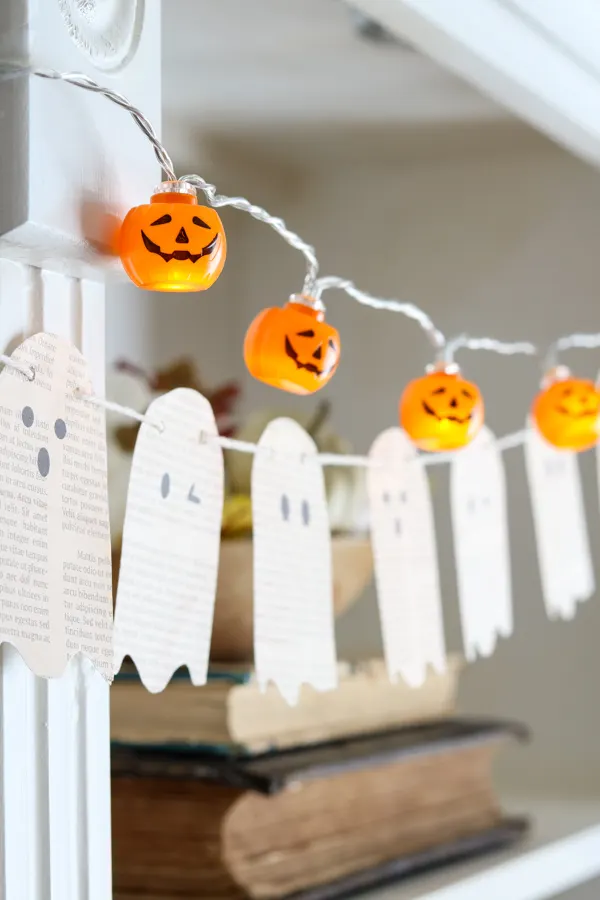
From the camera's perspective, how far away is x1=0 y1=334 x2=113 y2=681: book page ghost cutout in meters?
0.33

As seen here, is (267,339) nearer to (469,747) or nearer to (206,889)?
(206,889)

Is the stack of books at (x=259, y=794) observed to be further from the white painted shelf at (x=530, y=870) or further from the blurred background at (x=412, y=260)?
the blurred background at (x=412, y=260)

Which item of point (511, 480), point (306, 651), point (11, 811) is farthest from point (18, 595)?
point (511, 480)

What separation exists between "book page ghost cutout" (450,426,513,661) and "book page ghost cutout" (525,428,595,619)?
5 centimetres

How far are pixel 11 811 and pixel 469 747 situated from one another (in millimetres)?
500

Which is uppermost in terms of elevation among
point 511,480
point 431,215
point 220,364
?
point 431,215

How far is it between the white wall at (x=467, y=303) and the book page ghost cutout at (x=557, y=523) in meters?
0.21

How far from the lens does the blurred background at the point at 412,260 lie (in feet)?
3.16

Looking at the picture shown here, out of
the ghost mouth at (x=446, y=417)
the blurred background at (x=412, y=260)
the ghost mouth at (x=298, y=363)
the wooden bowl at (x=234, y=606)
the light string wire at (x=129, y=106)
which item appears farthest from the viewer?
the blurred background at (x=412, y=260)

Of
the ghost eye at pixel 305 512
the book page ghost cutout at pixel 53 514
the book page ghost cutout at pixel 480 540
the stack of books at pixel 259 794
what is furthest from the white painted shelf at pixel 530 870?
the book page ghost cutout at pixel 53 514

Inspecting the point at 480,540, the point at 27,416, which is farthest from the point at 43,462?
the point at 480,540

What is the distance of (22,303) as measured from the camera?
0.35m

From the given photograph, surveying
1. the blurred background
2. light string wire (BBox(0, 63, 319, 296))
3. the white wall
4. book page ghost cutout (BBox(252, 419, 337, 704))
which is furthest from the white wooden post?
the white wall

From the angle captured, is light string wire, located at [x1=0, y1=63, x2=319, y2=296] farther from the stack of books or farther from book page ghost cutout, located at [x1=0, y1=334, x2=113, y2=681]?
the stack of books
